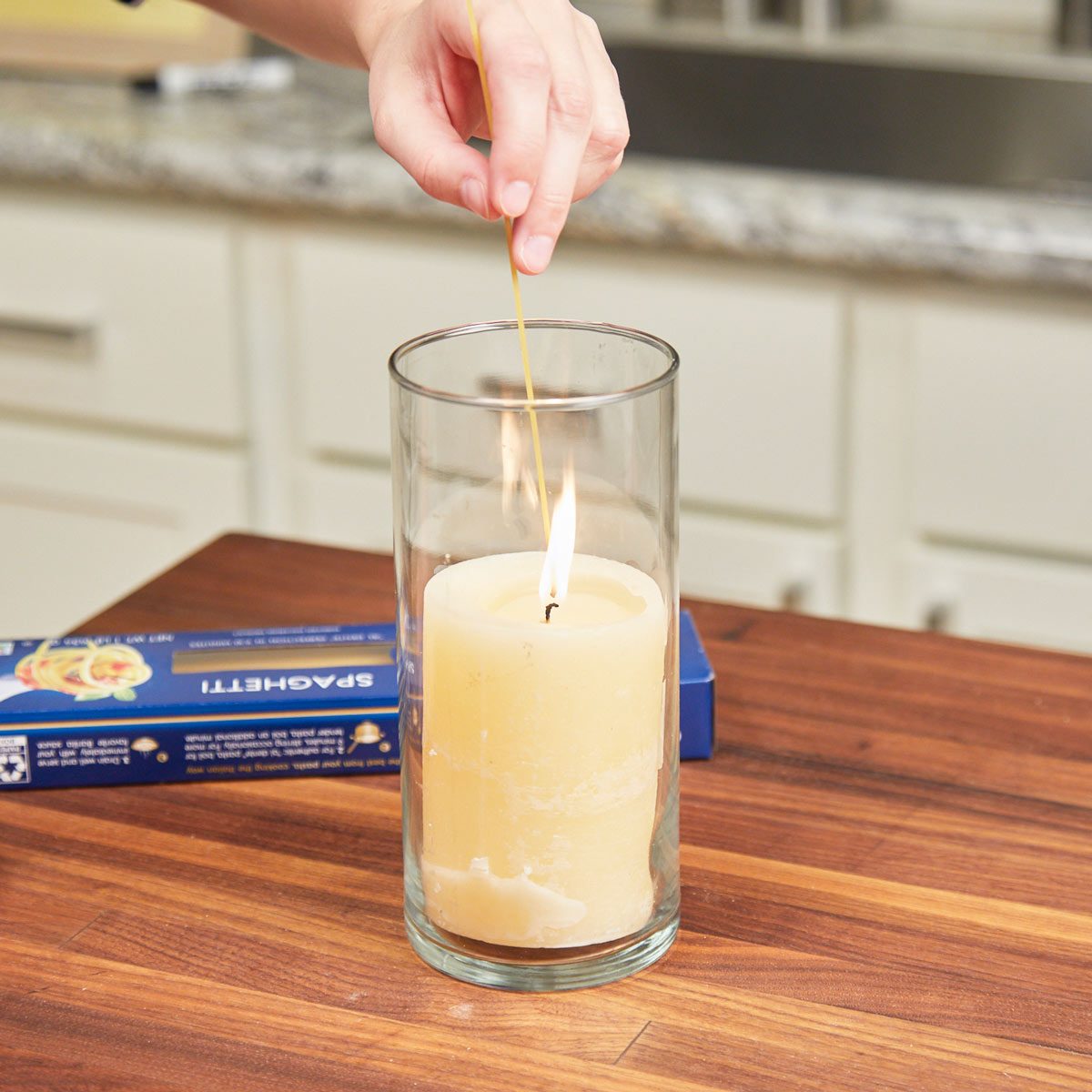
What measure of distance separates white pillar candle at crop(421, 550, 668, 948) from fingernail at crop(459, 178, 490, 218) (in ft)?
0.42

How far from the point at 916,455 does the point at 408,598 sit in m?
0.94

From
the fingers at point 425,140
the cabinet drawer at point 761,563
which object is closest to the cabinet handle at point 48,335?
the cabinet drawer at point 761,563

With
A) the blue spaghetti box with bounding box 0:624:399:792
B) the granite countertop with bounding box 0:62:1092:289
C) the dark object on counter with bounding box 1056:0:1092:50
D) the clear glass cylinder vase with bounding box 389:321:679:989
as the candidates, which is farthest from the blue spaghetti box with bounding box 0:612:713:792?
the dark object on counter with bounding box 1056:0:1092:50

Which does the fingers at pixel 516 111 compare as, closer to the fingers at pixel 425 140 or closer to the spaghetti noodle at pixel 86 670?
the fingers at pixel 425 140

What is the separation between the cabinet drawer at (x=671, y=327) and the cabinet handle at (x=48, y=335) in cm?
24

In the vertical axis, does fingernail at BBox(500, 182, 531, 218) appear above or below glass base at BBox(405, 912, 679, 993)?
above

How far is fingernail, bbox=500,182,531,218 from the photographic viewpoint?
0.57m

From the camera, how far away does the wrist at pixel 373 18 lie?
2.41 feet

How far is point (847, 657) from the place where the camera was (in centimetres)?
78

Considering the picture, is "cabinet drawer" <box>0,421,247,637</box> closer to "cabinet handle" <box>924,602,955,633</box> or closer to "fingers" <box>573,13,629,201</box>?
"cabinet handle" <box>924,602,955,633</box>

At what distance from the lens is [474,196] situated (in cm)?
59

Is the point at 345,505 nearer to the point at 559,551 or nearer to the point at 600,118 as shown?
the point at 600,118

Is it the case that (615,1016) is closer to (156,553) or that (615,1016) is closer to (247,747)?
(247,747)

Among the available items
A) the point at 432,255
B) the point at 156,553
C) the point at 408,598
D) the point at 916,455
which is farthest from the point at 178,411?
the point at 408,598
